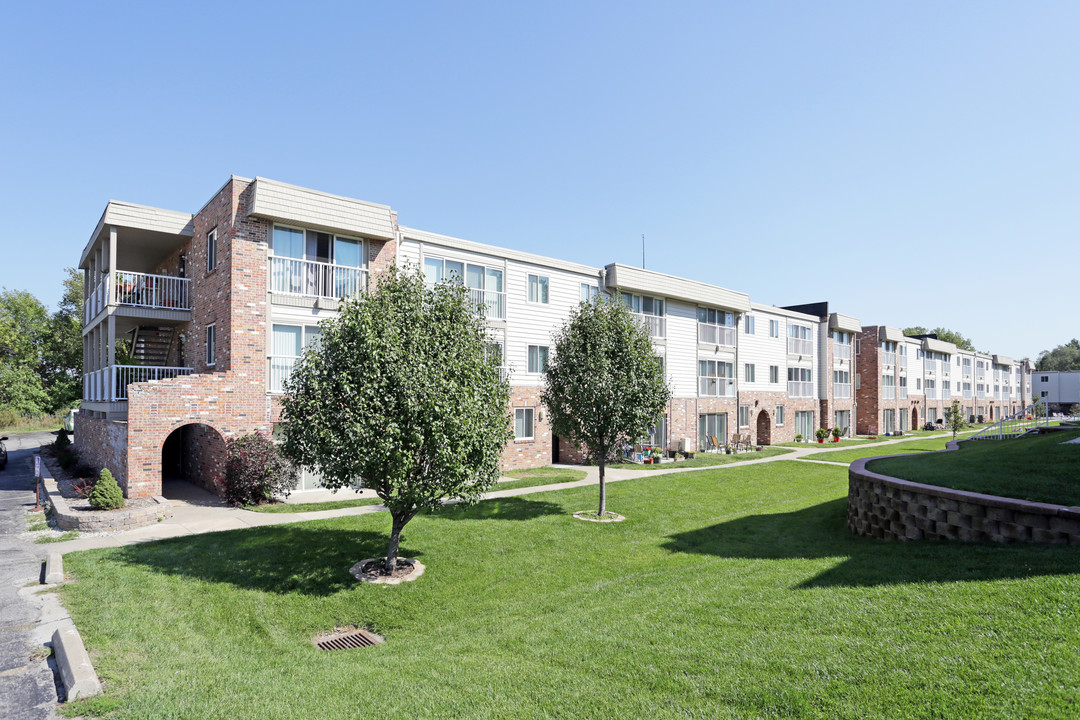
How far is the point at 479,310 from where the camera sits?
11500 millimetres

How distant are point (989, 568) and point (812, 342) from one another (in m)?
37.3

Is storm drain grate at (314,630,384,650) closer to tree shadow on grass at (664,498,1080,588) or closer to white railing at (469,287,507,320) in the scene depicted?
tree shadow on grass at (664,498,1080,588)

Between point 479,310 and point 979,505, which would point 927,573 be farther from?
point 479,310

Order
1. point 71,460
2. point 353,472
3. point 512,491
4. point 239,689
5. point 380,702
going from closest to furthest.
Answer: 1. point 380,702
2. point 239,689
3. point 353,472
4. point 512,491
5. point 71,460

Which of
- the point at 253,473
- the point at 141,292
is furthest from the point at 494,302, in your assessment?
the point at 141,292

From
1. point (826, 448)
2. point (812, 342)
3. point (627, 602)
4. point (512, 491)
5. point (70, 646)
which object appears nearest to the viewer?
point (70, 646)

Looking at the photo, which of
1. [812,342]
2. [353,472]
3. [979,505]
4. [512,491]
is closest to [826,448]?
[812,342]

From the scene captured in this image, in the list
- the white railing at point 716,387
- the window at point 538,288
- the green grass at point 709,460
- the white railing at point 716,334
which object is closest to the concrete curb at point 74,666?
the window at point 538,288

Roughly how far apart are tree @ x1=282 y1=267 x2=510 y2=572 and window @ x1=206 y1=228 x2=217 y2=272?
1053cm

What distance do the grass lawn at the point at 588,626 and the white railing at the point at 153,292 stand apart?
11.7m

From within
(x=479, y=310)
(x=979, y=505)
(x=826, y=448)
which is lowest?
(x=826, y=448)

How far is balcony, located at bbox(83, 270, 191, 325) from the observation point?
19.0 metres

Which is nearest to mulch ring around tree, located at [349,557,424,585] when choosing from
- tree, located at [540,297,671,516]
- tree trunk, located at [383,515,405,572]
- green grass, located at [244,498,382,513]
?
tree trunk, located at [383,515,405,572]

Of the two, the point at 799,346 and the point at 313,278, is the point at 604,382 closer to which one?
the point at 313,278
